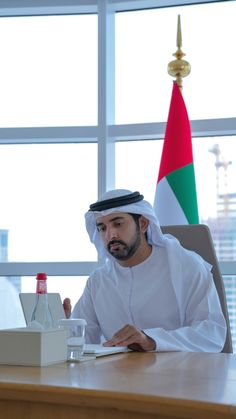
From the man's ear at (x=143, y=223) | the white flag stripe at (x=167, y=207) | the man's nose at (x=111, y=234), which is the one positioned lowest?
the man's nose at (x=111, y=234)

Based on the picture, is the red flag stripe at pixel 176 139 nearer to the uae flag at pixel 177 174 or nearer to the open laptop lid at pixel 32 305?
the uae flag at pixel 177 174

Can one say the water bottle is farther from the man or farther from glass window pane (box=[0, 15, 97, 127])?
glass window pane (box=[0, 15, 97, 127])

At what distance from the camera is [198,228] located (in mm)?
2760

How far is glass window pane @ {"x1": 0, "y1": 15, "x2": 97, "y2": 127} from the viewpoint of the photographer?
448 cm

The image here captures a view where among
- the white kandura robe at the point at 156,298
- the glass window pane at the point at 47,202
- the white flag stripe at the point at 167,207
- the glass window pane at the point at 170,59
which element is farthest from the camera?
the glass window pane at the point at 47,202

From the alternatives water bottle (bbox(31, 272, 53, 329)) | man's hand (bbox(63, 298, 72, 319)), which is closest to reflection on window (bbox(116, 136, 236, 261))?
man's hand (bbox(63, 298, 72, 319))

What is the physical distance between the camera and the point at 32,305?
198 cm

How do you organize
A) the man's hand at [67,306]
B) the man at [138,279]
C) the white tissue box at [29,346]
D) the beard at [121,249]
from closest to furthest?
1. the white tissue box at [29,346]
2. the man's hand at [67,306]
3. the man at [138,279]
4. the beard at [121,249]

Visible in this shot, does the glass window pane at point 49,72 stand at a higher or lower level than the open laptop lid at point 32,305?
higher

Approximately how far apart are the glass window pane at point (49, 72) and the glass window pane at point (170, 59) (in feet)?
0.73

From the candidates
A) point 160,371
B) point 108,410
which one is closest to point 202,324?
point 160,371

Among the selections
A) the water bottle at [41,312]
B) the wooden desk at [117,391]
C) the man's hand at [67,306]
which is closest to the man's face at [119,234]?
the man's hand at [67,306]

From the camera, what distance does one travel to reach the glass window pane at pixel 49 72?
14.7 feet

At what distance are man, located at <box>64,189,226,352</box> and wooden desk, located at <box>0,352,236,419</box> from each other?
0.95 m
